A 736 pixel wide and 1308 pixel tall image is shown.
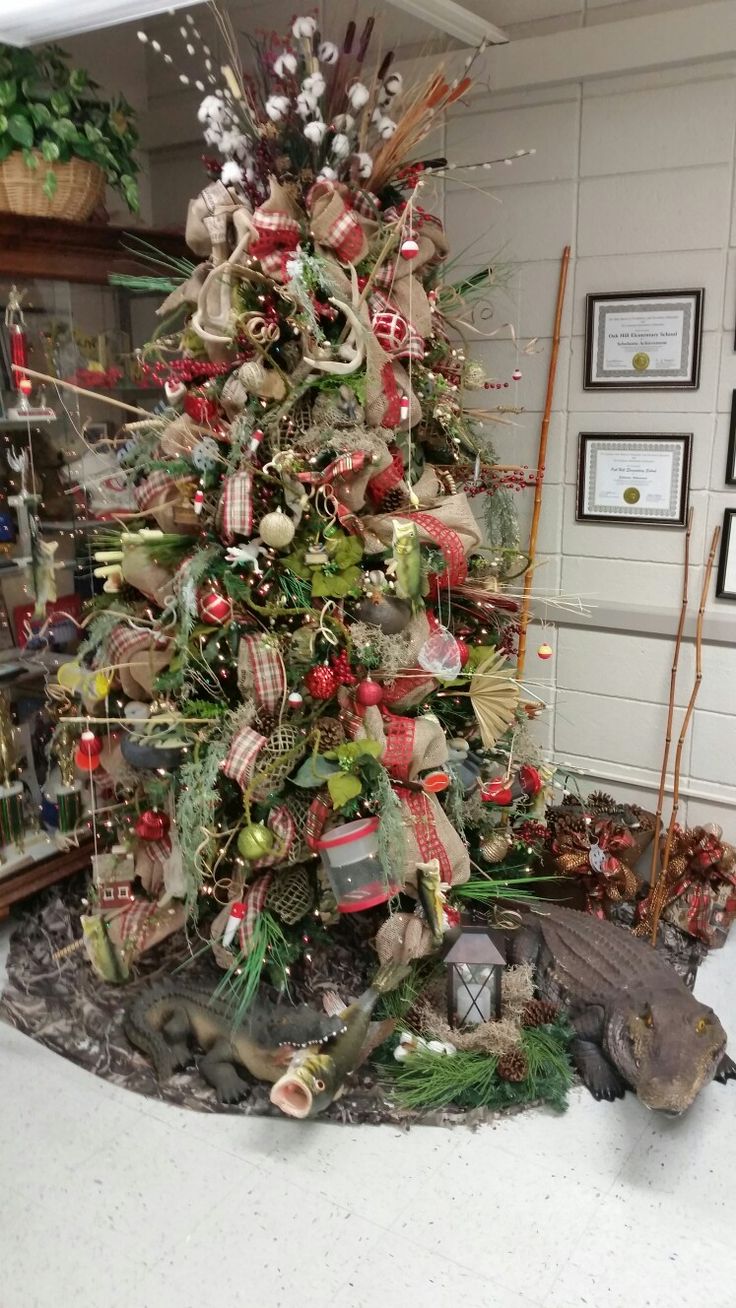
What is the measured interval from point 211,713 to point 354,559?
1.48ft

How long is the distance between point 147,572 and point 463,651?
0.72m

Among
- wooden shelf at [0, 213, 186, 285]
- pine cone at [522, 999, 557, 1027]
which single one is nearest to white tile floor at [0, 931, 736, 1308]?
pine cone at [522, 999, 557, 1027]

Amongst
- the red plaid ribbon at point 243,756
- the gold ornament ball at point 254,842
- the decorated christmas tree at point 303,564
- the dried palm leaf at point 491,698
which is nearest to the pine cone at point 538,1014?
the decorated christmas tree at point 303,564

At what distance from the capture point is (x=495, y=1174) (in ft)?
6.32

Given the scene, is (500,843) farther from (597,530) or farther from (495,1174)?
(597,530)

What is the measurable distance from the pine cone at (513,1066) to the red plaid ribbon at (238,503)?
121 cm

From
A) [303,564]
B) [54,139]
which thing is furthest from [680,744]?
[54,139]

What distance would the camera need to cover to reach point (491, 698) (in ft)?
7.57

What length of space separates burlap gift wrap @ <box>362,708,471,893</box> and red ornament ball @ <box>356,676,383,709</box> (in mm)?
58

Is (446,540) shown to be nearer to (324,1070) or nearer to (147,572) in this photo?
(147,572)

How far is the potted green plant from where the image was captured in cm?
Answer: 242

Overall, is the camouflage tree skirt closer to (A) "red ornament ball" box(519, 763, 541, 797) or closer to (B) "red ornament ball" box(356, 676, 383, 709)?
(A) "red ornament ball" box(519, 763, 541, 797)

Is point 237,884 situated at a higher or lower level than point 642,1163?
higher

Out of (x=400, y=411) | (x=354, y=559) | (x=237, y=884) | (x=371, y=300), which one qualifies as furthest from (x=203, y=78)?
(x=237, y=884)
